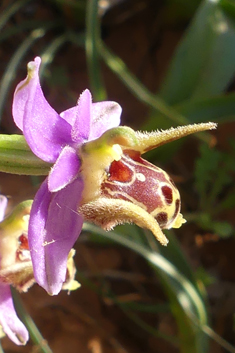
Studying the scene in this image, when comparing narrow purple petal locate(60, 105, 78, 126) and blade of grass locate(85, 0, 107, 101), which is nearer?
narrow purple petal locate(60, 105, 78, 126)

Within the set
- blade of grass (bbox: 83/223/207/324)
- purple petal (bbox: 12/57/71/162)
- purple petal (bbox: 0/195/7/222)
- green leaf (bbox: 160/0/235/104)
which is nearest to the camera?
purple petal (bbox: 12/57/71/162)

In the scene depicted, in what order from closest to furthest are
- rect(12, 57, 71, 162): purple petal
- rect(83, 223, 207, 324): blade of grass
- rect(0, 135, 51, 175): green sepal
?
rect(12, 57, 71, 162): purple petal, rect(0, 135, 51, 175): green sepal, rect(83, 223, 207, 324): blade of grass

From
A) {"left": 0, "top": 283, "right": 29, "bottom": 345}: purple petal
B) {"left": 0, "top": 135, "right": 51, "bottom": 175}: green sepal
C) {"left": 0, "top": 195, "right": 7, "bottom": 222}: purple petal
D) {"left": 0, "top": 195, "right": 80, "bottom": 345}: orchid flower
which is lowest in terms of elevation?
{"left": 0, "top": 283, "right": 29, "bottom": 345}: purple petal

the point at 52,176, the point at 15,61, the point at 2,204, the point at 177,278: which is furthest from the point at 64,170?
the point at 15,61

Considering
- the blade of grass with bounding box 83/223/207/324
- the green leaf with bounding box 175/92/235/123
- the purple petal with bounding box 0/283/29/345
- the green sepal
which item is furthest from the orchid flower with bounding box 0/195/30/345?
the green leaf with bounding box 175/92/235/123

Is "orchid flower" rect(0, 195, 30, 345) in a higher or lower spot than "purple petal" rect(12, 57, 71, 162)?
lower

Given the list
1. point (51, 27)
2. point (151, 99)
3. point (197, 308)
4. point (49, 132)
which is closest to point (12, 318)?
point (49, 132)

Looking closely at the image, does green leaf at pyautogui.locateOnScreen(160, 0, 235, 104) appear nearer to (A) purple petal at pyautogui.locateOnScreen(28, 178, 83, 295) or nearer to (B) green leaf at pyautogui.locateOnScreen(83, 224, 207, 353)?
A: (B) green leaf at pyautogui.locateOnScreen(83, 224, 207, 353)
